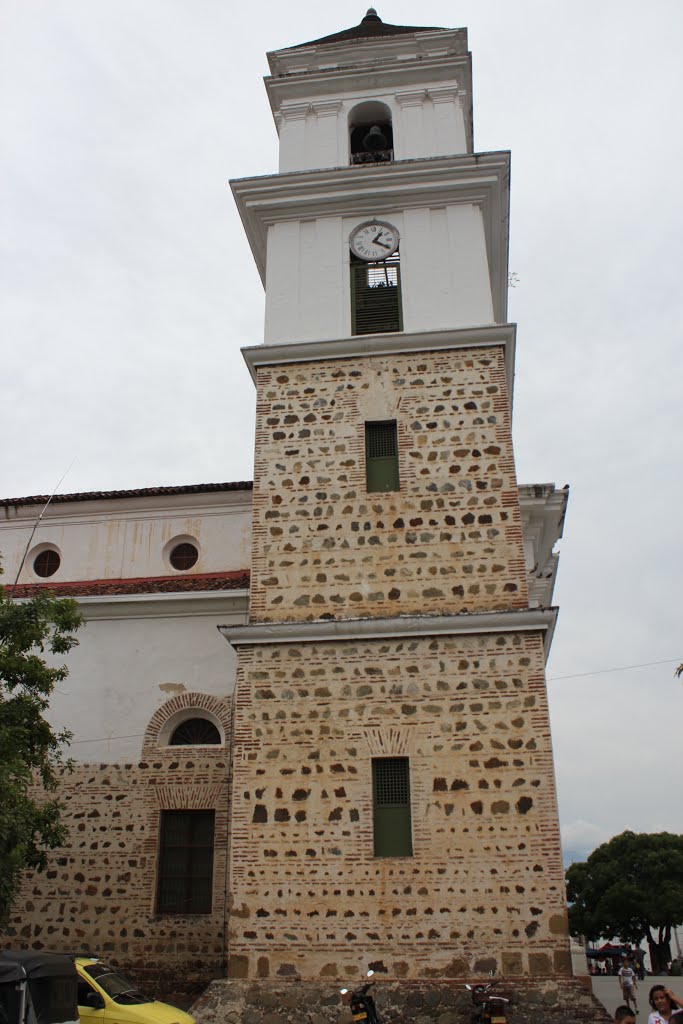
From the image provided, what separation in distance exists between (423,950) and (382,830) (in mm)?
1240

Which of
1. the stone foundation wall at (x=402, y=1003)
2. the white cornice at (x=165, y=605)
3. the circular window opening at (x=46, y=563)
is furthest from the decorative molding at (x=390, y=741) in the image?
the circular window opening at (x=46, y=563)

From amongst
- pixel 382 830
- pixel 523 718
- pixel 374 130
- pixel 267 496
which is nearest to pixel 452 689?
pixel 523 718

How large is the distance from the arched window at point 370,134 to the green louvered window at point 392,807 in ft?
31.1

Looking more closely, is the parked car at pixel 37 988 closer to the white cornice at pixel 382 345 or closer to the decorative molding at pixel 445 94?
the white cornice at pixel 382 345

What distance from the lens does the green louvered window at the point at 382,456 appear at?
11.4 metres

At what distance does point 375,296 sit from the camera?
12.7 metres

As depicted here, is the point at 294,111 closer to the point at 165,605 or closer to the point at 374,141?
the point at 374,141

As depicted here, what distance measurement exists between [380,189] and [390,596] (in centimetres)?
645

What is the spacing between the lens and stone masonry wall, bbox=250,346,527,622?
10586mm

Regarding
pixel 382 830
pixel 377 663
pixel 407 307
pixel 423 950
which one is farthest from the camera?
pixel 407 307

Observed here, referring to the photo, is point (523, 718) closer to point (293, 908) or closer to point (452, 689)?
point (452, 689)

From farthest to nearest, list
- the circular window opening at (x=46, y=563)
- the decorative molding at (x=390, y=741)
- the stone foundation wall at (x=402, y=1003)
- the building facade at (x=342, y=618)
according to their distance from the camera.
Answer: the circular window opening at (x=46, y=563) < the decorative molding at (x=390, y=741) < the building facade at (x=342, y=618) < the stone foundation wall at (x=402, y=1003)

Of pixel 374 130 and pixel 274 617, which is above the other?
pixel 374 130

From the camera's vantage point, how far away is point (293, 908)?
927 cm
